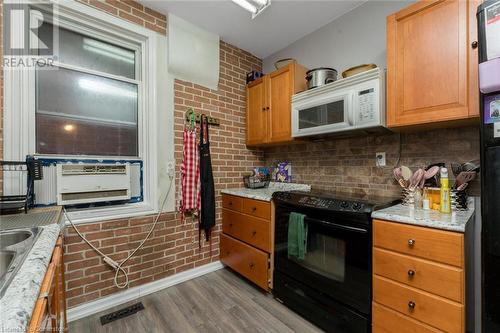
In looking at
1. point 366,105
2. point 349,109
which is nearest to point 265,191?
point 349,109

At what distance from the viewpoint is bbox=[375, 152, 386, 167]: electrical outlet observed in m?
1.96

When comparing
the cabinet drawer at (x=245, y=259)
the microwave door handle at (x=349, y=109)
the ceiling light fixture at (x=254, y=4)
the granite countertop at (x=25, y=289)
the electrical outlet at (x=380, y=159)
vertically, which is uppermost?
the ceiling light fixture at (x=254, y=4)

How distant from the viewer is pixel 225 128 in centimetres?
275

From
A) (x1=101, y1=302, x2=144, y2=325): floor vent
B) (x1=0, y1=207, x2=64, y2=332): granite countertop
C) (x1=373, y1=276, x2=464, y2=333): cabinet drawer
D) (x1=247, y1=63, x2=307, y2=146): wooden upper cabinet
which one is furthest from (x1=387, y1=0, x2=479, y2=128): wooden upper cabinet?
(x1=101, y1=302, x2=144, y2=325): floor vent

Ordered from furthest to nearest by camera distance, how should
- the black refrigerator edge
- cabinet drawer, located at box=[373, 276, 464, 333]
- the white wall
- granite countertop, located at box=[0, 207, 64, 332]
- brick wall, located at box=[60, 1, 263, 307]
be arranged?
the white wall → brick wall, located at box=[60, 1, 263, 307] → cabinet drawer, located at box=[373, 276, 464, 333] → the black refrigerator edge → granite countertop, located at box=[0, 207, 64, 332]

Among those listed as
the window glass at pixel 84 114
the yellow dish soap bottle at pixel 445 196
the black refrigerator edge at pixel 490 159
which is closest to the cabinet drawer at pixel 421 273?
the black refrigerator edge at pixel 490 159

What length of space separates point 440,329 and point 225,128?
2.42 metres

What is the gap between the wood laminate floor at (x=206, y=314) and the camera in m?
1.69

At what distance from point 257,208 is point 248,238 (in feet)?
1.11

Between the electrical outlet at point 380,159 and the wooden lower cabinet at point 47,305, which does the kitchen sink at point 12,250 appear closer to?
the wooden lower cabinet at point 47,305

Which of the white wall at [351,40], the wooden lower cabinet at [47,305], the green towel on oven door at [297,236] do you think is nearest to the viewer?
the wooden lower cabinet at [47,305]

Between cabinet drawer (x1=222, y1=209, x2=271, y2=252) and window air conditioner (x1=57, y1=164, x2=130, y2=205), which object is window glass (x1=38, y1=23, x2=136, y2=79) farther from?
cabinet drawer (x1=222, y1=209, x2=271, y2=252)

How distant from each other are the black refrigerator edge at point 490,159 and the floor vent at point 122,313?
2.24 metres

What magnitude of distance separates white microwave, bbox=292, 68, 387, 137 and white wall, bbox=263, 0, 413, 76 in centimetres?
46
